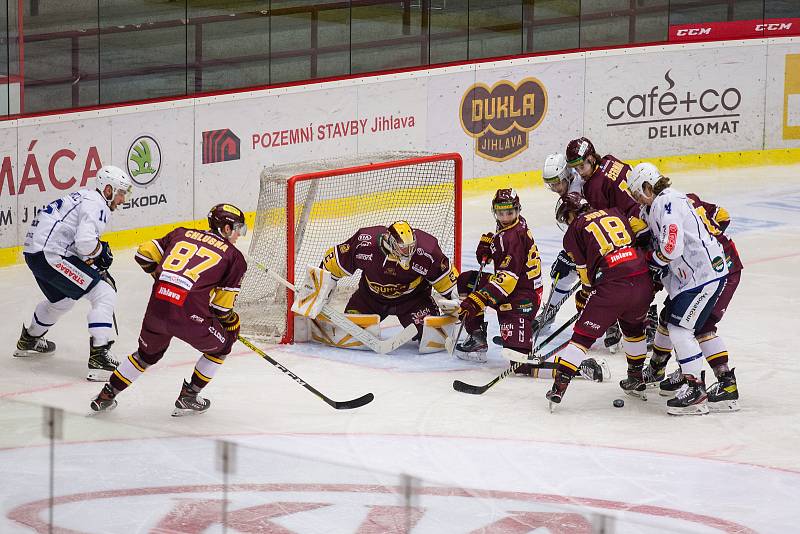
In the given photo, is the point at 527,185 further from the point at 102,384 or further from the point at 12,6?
the point at 102,384

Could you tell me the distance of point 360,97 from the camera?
10953mm

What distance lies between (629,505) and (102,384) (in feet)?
8.95

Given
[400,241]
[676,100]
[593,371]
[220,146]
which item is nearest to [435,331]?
[400,241]

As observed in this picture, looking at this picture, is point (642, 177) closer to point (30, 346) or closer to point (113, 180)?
point (113, 180)

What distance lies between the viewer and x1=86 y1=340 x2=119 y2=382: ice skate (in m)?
6.95

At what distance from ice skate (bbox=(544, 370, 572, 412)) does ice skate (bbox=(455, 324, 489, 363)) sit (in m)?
0.99

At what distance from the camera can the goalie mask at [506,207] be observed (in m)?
7.14

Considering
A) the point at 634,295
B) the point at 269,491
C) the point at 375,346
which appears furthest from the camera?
the point at 375,346

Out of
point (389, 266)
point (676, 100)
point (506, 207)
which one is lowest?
point (389, 266)

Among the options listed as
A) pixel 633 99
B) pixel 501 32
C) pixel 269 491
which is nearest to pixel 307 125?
pixel 501 32

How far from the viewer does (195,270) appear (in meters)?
6.07

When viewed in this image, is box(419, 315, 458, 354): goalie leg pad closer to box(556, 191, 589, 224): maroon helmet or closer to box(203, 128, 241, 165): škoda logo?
box(556, 191, 589, 224): maroon helmet

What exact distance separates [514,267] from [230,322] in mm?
1578

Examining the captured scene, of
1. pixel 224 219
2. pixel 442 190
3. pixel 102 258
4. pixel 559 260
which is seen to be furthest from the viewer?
pixel 442 190
